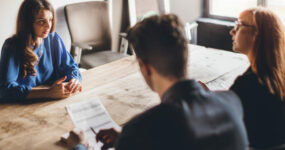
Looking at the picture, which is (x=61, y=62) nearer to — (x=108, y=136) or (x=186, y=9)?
(x=108, y=136)

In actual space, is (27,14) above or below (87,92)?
above

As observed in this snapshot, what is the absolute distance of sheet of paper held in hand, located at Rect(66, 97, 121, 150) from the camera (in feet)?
4.61

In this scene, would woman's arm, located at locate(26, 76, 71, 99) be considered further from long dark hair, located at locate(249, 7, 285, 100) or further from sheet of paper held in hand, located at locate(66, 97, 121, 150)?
long dark hair, located at locate(249, 7, 285, 100)

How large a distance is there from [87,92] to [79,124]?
0.37m

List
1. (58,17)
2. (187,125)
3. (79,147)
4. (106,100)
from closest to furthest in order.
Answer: (187,125), (79,147), (106,100), (58,17)

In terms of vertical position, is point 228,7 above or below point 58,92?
above

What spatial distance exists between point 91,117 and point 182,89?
28.7 inches

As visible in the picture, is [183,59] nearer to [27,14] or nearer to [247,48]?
[247,48]

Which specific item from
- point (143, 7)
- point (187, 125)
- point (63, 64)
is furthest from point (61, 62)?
point (143, 7)

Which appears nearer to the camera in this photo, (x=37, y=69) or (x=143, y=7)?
(x=37, y=69)

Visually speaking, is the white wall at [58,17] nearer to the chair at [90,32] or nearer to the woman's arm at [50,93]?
the chair at [90,32]

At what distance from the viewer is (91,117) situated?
59.9 inches

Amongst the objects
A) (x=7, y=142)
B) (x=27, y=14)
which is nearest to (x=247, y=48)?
(x=7, y=142)

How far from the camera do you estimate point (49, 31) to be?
2.11 metres
